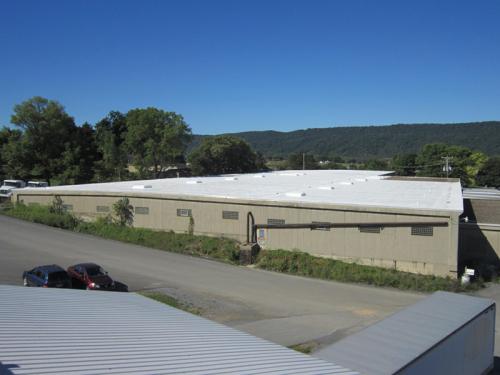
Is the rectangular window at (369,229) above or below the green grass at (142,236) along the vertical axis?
above

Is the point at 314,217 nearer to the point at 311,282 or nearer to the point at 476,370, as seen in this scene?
the point at 311,282

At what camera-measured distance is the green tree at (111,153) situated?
6044 cm

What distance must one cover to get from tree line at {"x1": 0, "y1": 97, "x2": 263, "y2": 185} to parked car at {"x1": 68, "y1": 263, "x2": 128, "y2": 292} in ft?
132

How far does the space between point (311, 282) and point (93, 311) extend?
1288 cm

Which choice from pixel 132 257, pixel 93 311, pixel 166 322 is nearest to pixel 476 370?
pixel 166 322

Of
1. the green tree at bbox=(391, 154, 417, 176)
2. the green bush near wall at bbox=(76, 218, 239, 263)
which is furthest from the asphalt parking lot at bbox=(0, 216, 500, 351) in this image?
the green tree at bbox=(391, 154, 417, 176)

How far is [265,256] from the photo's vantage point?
24.7 metres

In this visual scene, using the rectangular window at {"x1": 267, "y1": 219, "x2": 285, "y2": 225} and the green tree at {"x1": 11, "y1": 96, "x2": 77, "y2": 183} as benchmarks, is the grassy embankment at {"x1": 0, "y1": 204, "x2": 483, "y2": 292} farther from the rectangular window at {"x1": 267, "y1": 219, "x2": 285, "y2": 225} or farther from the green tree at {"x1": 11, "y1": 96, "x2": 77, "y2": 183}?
the green tree at {"x1": 11, "y1": 96, "x2": 77, "y2": 183}

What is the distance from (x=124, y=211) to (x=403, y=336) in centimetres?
2448

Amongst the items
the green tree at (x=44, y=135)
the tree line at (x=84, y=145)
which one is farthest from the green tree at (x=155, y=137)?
the green tree at (x=44, y=135)

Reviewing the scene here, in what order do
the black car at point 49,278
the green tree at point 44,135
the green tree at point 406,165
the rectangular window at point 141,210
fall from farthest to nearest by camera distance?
the green tree at point 406,165, the green tree at point 44,135, the rectangular window at point 141,210, the black car at point 49,278

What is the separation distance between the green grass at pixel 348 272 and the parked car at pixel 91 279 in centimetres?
825

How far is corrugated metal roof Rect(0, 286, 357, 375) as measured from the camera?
6.62m

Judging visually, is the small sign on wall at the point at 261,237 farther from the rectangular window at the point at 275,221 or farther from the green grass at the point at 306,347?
the green grass at the point at 306,347
